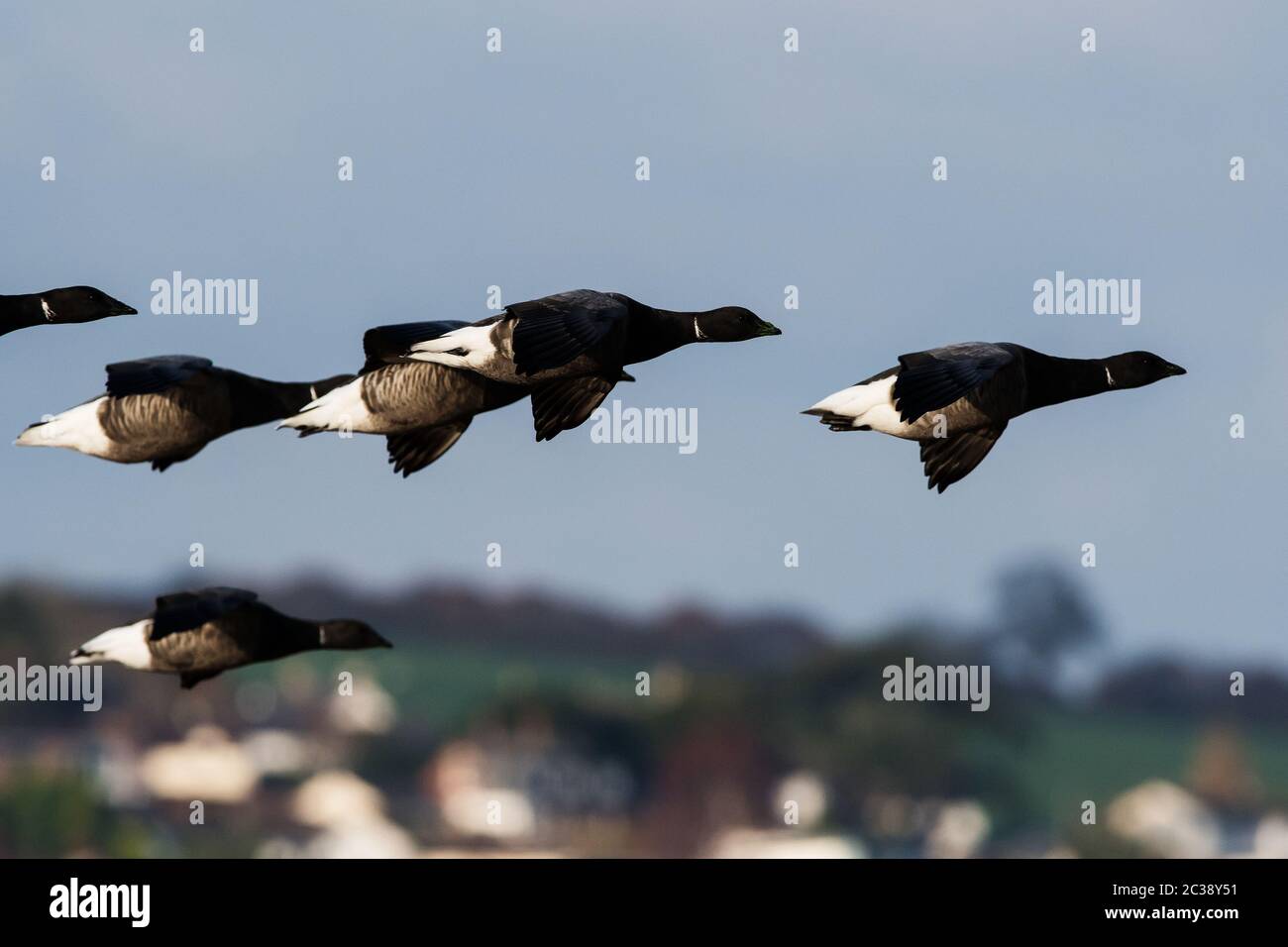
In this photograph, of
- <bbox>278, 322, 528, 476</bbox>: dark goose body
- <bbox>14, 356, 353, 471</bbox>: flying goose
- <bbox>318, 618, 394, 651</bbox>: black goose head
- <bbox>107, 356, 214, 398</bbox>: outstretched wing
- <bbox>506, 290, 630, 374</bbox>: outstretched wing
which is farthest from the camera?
<bbox>318, 618, 394, 651</bbox>: black goose head

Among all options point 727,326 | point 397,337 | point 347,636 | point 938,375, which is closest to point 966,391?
point 938,375

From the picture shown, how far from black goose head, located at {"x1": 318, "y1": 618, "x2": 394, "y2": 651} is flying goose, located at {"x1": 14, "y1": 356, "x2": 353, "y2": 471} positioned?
215 cm

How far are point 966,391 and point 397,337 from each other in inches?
207

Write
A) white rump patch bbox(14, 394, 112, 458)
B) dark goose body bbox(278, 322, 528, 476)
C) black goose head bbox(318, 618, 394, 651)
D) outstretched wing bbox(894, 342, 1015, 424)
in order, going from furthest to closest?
black goose head bbox(318, 618, 394, 651), white rump patch bbox(14, 394, 112, 458), dark goose body bbox(278, 322, 528, 476), outstretched wing bbox(894, 342, 1015, 424)

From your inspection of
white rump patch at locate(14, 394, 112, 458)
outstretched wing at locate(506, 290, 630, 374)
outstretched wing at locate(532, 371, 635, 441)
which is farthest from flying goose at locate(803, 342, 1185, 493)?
white rump patch at locate(14, 394, 112, 458)

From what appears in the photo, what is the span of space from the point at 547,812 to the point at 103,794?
68.1 feet

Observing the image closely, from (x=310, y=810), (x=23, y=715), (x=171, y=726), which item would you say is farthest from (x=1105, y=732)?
(x=23, y=715)

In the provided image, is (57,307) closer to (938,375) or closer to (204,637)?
(204,637)

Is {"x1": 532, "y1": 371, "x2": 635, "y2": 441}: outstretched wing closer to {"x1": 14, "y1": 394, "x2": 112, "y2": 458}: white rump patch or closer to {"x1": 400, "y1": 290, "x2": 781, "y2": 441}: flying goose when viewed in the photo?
{"x1": 400, "y1": 290, "x2": 781, "y2": 441}: flying goose

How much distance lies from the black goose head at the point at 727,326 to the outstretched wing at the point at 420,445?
256cm

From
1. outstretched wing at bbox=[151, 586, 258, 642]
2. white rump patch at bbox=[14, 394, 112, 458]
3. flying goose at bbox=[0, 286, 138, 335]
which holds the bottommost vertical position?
outstretched wing at bbox=[151, 586, 258, 642]

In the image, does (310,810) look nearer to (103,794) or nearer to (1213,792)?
(103,794)

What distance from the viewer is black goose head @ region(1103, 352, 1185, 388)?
20.1m

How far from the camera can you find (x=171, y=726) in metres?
81.2
